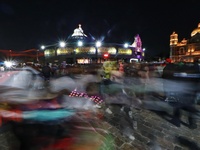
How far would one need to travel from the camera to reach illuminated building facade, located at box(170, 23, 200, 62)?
98562 millimetres

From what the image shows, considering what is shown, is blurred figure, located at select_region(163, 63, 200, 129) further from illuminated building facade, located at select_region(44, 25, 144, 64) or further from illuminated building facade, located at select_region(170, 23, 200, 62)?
illuminated building facade, located at select_region(170, 23, 200, 62)

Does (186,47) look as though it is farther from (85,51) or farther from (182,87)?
(182,87)

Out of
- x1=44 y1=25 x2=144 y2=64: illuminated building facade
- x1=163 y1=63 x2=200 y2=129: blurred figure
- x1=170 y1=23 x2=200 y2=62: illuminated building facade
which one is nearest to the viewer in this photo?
x1=163 y1=63 x2=200 y2=129: blurred figure

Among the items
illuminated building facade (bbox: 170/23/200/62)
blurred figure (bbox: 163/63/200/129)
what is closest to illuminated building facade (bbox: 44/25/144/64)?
illuminated building facade (bbox: 170/23/200/62)

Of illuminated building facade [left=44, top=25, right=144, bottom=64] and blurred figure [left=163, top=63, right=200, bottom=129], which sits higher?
illuminated building facade [left=44, top=25, right=144, bottom=64]

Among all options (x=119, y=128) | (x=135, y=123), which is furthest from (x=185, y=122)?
(x=119, y=128)

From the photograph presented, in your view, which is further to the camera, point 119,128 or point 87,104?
point 87,104

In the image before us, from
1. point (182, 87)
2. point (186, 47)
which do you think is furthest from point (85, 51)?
point (186, 47)

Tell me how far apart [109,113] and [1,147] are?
3387mm

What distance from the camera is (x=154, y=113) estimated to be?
596 centimetres

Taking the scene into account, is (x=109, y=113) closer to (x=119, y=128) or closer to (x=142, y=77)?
(x=119, y=128)

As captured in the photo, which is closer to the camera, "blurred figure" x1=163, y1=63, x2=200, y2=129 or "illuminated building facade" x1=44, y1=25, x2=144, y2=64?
"blurred figure" x1=163, y1=63, x2=200, y2=129

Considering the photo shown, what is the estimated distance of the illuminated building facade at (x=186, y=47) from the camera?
98.6 meters

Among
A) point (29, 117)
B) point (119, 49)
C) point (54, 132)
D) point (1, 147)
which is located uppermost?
point (119, 49)
